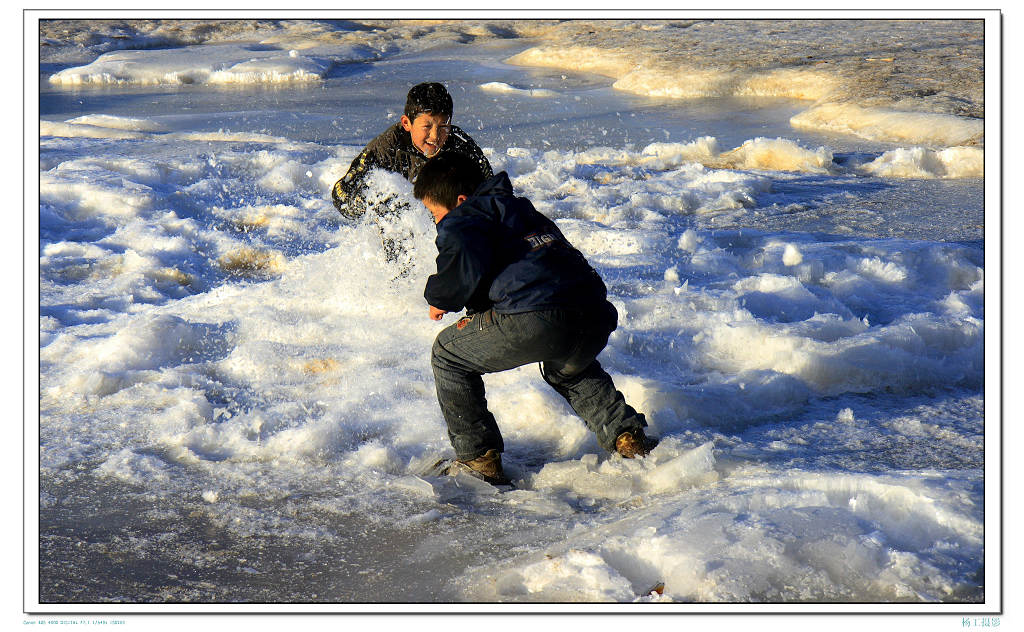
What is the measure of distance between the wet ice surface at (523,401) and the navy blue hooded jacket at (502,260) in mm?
725

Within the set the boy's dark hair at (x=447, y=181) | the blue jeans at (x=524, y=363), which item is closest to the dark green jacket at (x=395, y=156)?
the boy's dark hair at (x=447, y=181)

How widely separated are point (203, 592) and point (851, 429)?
2559 millimetres

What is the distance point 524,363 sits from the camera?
312 centimetres

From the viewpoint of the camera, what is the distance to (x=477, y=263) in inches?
113

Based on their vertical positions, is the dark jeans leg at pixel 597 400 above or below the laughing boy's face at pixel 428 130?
below

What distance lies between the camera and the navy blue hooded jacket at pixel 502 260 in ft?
9.50

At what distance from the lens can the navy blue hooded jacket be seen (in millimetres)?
2896

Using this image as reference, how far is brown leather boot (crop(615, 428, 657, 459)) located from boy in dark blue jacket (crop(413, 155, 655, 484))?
293mm

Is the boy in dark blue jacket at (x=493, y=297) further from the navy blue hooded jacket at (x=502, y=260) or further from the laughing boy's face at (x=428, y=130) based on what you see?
the laughing boy's face at (x=428, y=130)

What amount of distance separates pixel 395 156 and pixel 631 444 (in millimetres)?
2081

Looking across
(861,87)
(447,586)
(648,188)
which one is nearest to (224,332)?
(447,586)

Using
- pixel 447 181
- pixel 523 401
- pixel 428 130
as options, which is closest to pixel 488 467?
pixel 523 401

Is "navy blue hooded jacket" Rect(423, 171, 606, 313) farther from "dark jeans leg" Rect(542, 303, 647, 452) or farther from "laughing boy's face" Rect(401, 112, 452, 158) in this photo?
"laughing boy's face" Rect(401, 112, 452, 158)
